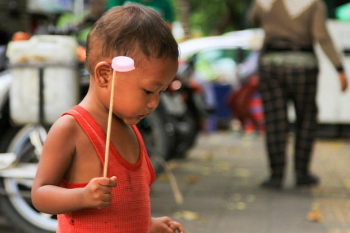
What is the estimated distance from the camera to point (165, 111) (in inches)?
272

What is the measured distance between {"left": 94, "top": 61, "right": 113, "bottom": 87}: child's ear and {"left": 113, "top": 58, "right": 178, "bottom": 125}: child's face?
44 millimetres

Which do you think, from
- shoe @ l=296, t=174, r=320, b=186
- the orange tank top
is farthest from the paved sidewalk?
the orange tank top

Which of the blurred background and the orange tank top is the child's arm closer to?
the orange tank top

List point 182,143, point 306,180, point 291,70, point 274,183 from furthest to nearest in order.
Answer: point 182,143, point 306,180, point 274,183, point 291,70

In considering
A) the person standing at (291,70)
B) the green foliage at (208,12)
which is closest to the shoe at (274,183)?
the person standing at (291,70)

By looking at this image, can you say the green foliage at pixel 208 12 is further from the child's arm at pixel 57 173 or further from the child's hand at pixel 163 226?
the child's arm at pixel 57 173

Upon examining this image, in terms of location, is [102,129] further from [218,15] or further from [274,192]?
[218,15]

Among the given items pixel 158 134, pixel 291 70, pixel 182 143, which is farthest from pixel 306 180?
pixel 182 143

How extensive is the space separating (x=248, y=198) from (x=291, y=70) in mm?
1358

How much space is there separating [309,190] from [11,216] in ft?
11.2

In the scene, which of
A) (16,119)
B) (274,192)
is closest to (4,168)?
(16,119)

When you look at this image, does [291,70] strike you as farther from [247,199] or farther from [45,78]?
[45,78]

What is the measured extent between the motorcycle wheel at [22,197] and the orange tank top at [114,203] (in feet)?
8.43

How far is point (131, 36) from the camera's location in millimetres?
2061
